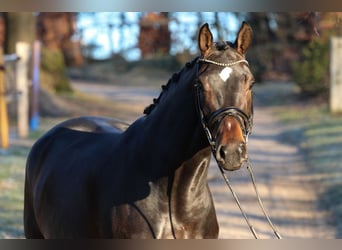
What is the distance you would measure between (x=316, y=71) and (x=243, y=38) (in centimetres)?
1694

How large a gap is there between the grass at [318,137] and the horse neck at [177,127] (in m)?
4.74

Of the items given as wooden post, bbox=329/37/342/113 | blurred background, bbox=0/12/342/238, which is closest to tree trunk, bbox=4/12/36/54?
blurred background, bbox=0/12/342/238

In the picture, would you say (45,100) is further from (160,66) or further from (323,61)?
(160,66)

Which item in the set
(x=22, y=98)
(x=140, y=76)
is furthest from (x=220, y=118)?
(x=140, y=76)

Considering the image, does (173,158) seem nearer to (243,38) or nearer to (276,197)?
(243,38)

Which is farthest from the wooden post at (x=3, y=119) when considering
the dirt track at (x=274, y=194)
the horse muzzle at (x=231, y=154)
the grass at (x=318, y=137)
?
the horse muzzle at (x=231, y=154)

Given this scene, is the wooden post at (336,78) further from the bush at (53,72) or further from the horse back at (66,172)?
the horse back at (66,172)

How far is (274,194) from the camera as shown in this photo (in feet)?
36.2

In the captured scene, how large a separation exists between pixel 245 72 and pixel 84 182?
1217 millimetres

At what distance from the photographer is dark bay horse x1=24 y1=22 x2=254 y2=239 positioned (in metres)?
3.92

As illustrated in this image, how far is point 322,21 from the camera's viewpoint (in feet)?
70.1

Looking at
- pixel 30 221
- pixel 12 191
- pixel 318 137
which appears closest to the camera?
pixel 30 221

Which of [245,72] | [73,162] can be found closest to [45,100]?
[73,162]

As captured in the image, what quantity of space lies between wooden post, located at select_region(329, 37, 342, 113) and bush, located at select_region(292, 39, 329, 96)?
89.0 inches
